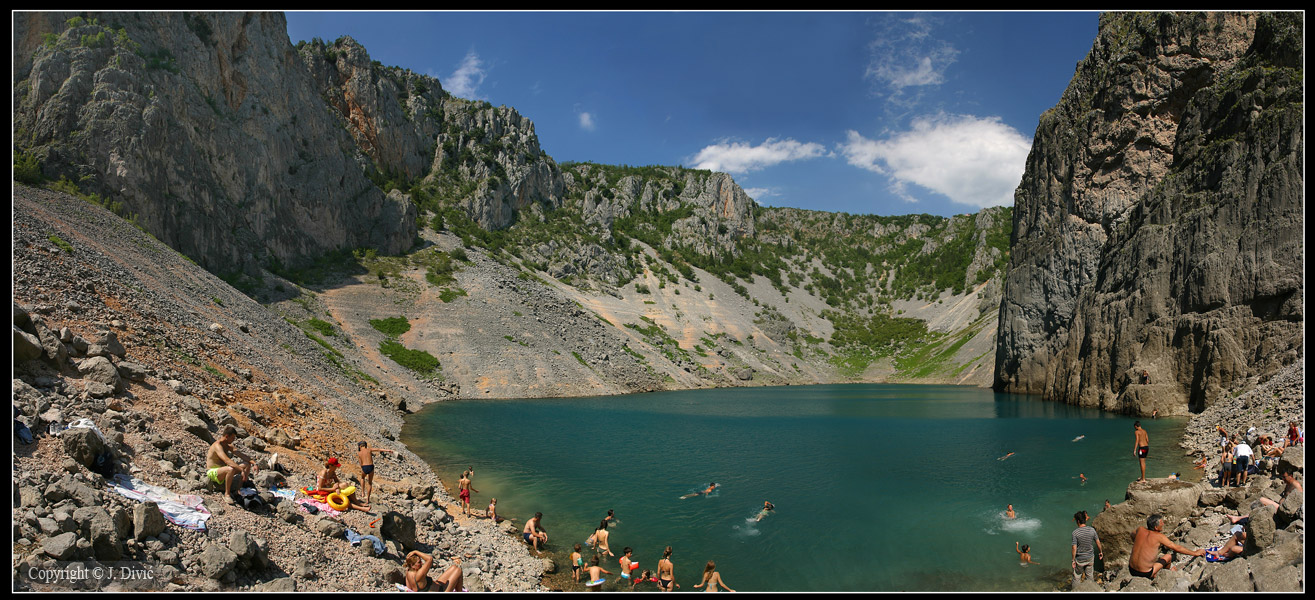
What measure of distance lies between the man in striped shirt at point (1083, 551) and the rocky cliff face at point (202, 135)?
205 feet

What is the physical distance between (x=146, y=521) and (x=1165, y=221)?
186 feet

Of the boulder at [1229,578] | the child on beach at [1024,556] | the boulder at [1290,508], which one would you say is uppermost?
the boulder at [1290,508]

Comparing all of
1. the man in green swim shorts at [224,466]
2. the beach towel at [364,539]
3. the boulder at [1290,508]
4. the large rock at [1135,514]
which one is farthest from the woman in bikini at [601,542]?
the boulder at [1290,508]

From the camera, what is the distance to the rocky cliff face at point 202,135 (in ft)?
147

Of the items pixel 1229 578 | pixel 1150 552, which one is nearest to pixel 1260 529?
pixel 1150 552

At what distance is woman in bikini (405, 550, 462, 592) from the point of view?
1115cm

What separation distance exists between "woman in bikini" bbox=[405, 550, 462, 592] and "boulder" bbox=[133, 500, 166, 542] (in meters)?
4.15

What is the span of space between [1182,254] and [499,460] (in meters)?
45.9

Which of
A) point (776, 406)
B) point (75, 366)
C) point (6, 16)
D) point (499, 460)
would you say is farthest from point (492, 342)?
point (6, 16)

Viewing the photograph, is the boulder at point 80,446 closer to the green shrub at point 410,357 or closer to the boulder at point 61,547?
the boulder at point 61,547

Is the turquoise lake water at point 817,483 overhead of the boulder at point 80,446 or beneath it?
beneath

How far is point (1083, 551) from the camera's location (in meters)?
13.8

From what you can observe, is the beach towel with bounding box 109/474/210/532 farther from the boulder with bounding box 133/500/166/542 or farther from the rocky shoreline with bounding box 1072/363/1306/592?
the rocky shoreline with bounding box 1072/363/1306/592

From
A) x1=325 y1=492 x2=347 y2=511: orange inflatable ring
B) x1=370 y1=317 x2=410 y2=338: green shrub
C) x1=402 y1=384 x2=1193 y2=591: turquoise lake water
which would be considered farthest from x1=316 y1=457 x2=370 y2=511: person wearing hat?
x1=370 y1=317 x2=410 y2=338: green shrub
